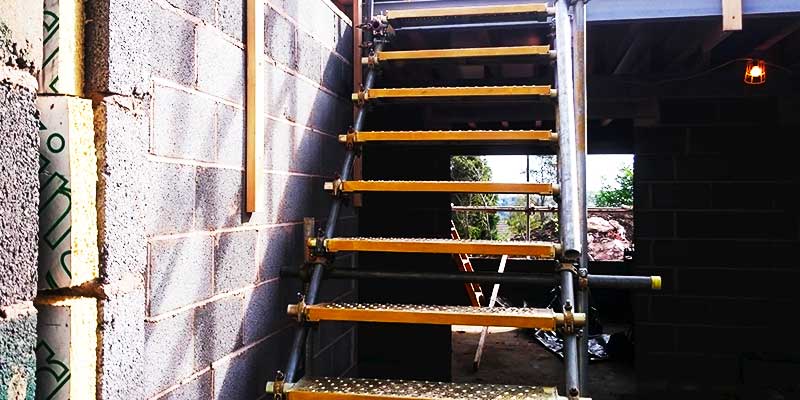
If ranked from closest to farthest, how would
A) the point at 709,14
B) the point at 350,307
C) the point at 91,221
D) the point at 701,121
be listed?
the point at 91,221 < the point at 350,307 < the point at 709,14 < the point at 701,121

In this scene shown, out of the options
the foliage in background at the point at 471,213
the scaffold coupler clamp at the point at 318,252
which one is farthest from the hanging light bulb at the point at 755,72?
the foliage in background at the point at 471,213

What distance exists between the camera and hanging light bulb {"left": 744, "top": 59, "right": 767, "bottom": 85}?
3.71 meters

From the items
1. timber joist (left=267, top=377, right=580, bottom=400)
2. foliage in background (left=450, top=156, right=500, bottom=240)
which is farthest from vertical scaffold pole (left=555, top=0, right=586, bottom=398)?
foliage in background (left=450, top=156, right=500, bottom=240)

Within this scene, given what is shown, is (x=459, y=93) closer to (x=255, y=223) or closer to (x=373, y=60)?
(x=373, y=60)

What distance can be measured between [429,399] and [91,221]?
1.00 metres

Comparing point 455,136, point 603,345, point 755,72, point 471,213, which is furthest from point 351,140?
point 471,213

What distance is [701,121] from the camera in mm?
4449

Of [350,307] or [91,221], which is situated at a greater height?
[91,221]

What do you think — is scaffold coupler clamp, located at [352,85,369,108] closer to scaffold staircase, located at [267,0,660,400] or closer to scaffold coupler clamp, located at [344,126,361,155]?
scaffold staircase, located at [267,0,660,400]

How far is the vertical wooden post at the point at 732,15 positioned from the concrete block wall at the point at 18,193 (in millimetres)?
2597

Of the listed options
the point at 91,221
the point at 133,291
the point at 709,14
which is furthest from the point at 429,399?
the point at 709,14

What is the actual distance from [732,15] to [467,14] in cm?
114

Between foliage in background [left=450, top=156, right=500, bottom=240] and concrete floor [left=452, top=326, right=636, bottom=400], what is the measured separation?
10.9 ft

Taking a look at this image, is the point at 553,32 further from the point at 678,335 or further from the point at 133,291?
the point at 678,335
